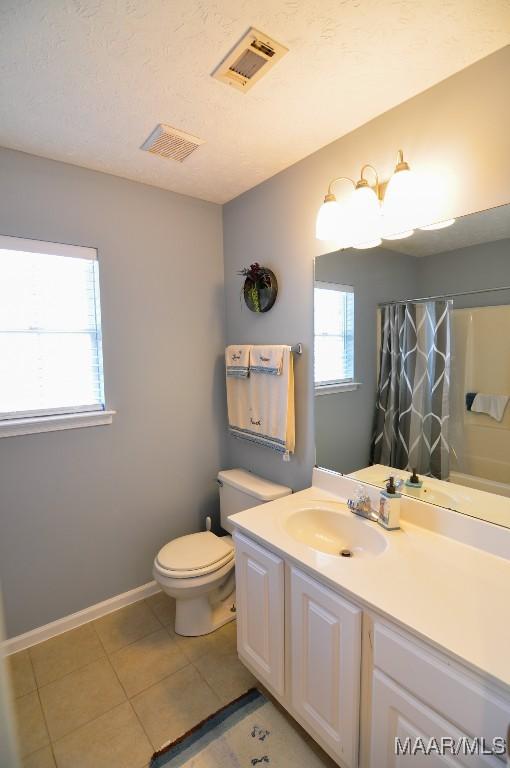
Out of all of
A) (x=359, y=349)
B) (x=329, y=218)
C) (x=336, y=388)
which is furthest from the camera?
(x=336, y=388)

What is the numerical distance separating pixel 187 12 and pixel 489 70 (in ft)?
3.17

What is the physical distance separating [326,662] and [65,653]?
4.67 feet

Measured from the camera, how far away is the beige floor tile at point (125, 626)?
1.91m

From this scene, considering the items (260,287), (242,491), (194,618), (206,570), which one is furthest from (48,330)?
(194,618)

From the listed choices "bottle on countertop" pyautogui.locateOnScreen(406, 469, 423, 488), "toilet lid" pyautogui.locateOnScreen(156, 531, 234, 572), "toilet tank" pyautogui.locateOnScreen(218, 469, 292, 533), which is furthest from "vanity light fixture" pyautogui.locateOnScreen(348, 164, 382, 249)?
"toilet lid" pyautogui.locateOnScreen(156, 531, 234, 572)

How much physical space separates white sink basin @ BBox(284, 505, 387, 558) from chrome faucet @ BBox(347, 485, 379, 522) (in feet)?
0.09

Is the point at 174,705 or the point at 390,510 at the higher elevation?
the point at 390,510

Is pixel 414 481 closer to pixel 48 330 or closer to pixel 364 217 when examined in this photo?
pixel 364 217

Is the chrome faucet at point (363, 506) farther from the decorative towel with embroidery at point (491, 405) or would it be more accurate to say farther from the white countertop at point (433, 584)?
the decorative towel with embroidery at point (491, 405)

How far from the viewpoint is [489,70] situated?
1188 mm

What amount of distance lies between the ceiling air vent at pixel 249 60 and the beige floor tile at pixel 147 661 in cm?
249

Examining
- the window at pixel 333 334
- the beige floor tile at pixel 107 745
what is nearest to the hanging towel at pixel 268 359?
the window at pixel 333 334

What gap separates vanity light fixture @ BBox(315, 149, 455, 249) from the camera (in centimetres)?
135

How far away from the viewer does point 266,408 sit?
2.05 metres
